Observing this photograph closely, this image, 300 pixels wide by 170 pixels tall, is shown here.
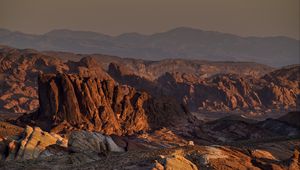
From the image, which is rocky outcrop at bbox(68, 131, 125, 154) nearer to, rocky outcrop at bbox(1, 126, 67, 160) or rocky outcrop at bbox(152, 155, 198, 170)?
rocky outcrop at bbox(1, 126, 67, 160)

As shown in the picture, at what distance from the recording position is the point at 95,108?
110625mm

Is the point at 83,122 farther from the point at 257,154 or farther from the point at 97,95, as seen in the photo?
the point at 257,154

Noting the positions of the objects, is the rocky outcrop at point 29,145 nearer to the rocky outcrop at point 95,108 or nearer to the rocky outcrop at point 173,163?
the rocky outcrop at point 173,163

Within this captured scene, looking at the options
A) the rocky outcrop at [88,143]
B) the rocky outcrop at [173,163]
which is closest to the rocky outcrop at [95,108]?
the rocky outcrop at [88,143]

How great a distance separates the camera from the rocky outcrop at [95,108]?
347 ft

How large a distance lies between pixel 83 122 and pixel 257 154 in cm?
6644

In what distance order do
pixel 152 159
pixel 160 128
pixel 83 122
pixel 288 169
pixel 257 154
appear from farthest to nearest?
pixel 160 128 < pixel 83 122 < pixel 257 154 < pixel 288 169 < pixel 152 159

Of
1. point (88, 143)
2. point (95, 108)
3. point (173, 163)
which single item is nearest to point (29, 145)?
point (88, 143)

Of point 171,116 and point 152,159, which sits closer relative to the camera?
point 152,159

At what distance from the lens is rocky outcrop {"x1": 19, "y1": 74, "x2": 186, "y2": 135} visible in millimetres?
105688

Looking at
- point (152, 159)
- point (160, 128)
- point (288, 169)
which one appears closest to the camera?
point (152, 159)

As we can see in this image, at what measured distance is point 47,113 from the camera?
106812 mm

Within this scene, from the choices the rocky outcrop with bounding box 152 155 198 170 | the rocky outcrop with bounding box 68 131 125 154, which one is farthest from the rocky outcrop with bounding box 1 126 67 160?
the rocky outcrop with bounding box 152 155 198 170

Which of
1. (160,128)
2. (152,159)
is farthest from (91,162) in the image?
(160,128)
